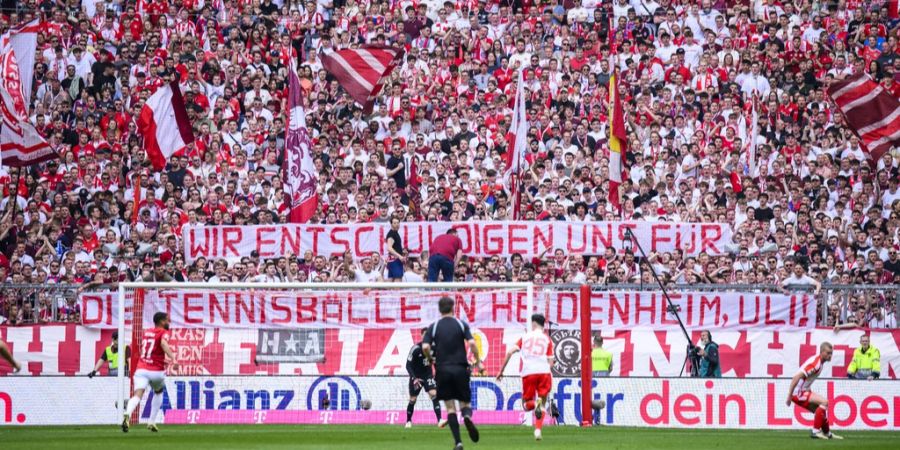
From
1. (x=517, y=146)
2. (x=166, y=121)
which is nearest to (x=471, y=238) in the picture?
(x=517, y=146)

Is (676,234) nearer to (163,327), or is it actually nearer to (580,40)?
(580,40)

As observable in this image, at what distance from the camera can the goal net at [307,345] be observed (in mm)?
26656

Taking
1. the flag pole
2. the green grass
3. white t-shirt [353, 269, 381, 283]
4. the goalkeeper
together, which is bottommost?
the green grass

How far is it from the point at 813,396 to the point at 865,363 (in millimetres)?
3740

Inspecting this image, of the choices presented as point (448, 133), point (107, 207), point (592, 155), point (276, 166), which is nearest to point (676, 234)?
point (592, 155)

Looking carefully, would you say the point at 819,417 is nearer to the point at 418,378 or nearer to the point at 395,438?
the point at 418,378

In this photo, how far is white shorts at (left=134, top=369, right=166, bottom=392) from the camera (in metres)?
24.3

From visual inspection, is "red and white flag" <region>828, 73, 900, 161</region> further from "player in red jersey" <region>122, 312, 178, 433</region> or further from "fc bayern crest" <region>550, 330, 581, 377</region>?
"player in red jersey" <region>122, 312, 178, 433</region>

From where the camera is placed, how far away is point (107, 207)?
1236 inches

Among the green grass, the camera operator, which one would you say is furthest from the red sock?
the camera operator

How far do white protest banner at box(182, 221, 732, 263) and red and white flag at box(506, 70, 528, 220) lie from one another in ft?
2.16

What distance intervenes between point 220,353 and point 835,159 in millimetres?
12451

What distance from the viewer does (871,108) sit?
29.6 m

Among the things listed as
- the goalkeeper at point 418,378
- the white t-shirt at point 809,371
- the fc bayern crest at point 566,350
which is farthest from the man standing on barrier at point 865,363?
the goalkeeper at point 418,378
